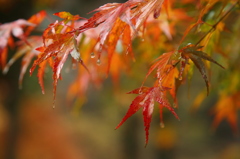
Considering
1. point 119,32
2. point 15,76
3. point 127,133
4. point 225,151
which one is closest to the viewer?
point 119,32

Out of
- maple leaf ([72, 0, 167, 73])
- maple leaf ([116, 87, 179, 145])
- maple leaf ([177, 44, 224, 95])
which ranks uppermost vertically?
maple leaf ([72, 0, 167, 73])

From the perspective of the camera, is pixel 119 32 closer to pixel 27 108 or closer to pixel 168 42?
pixel 168 42

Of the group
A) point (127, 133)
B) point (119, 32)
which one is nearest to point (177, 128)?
point (127, 133)

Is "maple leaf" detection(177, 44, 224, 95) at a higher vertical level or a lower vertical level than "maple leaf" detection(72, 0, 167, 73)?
lower

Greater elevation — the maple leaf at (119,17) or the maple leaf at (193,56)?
the maple leaf at (119,17)

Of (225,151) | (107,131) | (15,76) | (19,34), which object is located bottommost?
(225,151)

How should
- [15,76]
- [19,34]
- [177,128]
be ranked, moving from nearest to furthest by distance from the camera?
[19,34]
[15,76]
[177,128]

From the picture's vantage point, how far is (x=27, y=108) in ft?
14.6

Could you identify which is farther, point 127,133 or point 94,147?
point 94,147

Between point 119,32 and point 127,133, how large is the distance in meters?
3.37

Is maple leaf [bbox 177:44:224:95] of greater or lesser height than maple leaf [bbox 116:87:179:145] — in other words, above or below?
above

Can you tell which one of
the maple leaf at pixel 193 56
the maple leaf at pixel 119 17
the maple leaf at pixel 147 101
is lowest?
the maple leaf at pixel 147 101

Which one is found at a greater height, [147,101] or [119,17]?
[119,17]

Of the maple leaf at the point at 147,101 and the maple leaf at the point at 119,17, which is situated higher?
the maple leaf at the point at 119,17
